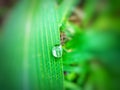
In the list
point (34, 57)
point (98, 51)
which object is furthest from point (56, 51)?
point (98, 51)

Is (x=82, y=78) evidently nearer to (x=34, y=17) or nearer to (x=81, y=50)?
(x=81, y=50)

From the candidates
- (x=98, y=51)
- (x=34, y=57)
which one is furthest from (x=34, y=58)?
(x=98, y=51)

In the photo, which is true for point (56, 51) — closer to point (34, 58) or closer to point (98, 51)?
point (34, 58)

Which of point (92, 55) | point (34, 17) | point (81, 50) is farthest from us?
point (92, 55)

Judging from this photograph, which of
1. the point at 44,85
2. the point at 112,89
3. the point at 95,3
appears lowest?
the point at 112,89

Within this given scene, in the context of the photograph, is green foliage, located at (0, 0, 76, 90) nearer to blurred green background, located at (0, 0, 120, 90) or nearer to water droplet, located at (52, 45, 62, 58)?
water droplet, located at (52, 45, 62, 58)

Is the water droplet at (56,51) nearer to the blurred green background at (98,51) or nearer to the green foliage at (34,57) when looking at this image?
the green foliage at (34,57)

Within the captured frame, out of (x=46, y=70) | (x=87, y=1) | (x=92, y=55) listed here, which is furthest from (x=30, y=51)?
(x=87, y=1)

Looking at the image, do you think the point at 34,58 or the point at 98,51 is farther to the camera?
the point at 98,51

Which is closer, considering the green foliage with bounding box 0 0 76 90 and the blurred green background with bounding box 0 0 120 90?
the green foliage with bounding box 0 0 76 90

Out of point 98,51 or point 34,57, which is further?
point 98,51

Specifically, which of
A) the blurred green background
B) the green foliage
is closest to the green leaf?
the green foliage
